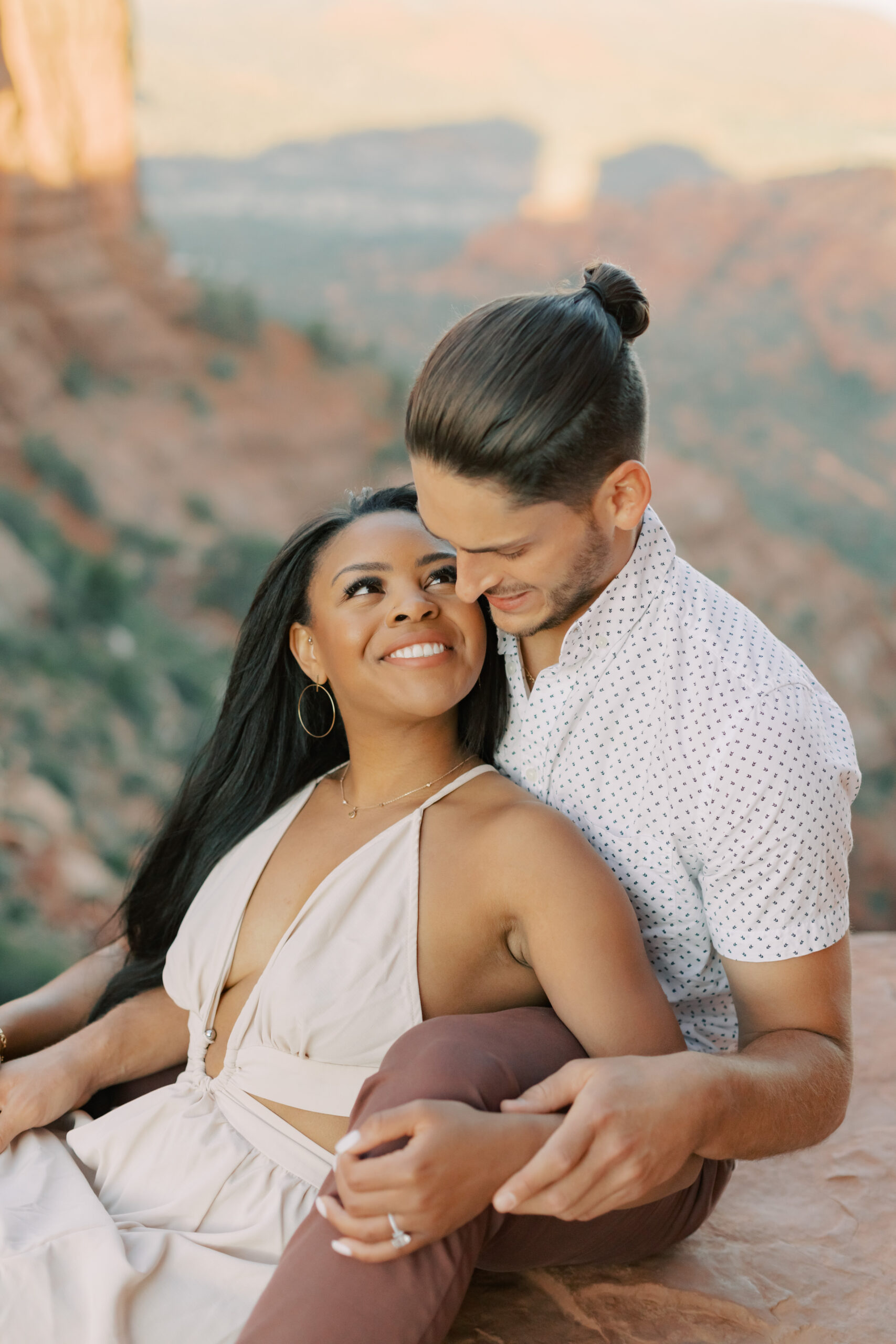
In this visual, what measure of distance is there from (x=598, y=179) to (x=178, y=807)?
23.0 m

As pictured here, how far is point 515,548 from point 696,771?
47 cm

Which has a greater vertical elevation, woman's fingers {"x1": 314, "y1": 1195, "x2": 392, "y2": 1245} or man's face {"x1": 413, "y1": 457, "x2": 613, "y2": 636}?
man's face {"x1": 413, "y1": 457, "x2": 613, "y2": 636}

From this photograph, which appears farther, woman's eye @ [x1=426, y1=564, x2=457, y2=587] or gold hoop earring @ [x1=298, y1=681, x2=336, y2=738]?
gold hoop earring @ [x1=298, y1=681, x2=336, y2=738]

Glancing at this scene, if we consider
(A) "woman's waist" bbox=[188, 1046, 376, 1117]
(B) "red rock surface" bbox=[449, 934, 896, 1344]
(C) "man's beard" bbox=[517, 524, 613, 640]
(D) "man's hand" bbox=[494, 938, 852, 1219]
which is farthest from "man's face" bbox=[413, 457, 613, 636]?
(B) "red rock surface" bbox=[449, 934, 896, 1344]

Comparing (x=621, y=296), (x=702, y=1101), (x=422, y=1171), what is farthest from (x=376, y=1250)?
(x=621, y=296)

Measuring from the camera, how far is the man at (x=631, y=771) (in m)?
1.59

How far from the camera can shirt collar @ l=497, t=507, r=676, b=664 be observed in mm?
2059

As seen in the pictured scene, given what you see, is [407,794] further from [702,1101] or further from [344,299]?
[344,299]

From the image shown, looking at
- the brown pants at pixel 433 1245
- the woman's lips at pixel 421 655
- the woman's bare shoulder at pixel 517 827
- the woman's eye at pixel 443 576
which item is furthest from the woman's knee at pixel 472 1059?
the woman's eye at pixel 443 576

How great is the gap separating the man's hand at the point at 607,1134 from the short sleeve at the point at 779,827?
0.33 m

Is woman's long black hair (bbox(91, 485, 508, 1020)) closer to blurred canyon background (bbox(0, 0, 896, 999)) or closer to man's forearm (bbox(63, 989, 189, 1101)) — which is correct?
man's forearm (bbox(63, 989, 189, 1101))

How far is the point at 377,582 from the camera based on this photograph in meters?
2.22

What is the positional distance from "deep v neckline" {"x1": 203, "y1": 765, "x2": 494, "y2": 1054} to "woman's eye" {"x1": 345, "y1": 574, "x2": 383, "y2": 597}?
380 millimetres

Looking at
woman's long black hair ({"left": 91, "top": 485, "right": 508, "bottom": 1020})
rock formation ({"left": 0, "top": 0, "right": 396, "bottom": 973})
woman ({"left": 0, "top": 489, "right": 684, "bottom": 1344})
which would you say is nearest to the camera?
woman ({"left": 0, "top": 489, "right": 684, "bottom": 1344})
